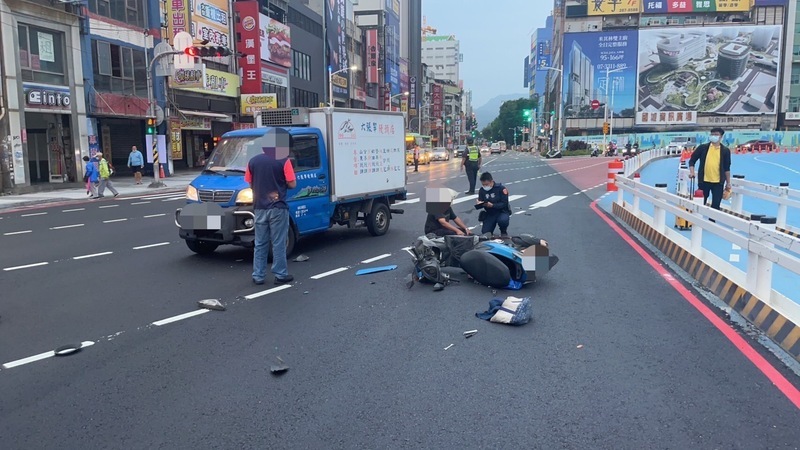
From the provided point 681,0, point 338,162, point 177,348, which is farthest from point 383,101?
point 177,348

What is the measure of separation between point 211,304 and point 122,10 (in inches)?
1110

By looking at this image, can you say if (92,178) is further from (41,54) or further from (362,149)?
(362,149)

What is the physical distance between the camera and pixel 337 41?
63219 millimetres

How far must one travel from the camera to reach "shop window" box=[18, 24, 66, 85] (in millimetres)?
24328

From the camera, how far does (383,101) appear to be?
83.3 meters

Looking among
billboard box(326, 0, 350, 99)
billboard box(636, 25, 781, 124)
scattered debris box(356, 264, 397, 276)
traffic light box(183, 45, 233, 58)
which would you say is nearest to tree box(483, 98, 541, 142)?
billboard box(636, 25, 781, 124)

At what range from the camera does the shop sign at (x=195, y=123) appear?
34.7 m

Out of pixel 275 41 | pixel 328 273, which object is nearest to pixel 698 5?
pixel 275 41

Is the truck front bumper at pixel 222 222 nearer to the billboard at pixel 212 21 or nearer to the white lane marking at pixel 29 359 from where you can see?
the white lane marking at pixel 29 359

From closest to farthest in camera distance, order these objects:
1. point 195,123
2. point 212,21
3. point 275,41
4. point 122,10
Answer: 1. point 122,10
2. point 195,123
3. point 212,21
4. point 275,41

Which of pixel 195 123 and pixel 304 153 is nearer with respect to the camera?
pixel 304 153

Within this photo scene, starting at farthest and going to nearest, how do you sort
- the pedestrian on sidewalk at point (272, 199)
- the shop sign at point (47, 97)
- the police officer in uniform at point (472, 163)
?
the shop sign at point (47, 97) < the police officer in uniform at point (472, 163) < the pedestrian on sidewalk at point (272, 199)

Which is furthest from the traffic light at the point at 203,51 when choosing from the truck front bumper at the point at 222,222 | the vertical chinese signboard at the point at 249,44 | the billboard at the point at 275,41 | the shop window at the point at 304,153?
the billboard at the point at 275,41

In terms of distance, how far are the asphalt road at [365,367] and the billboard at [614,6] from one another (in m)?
103
